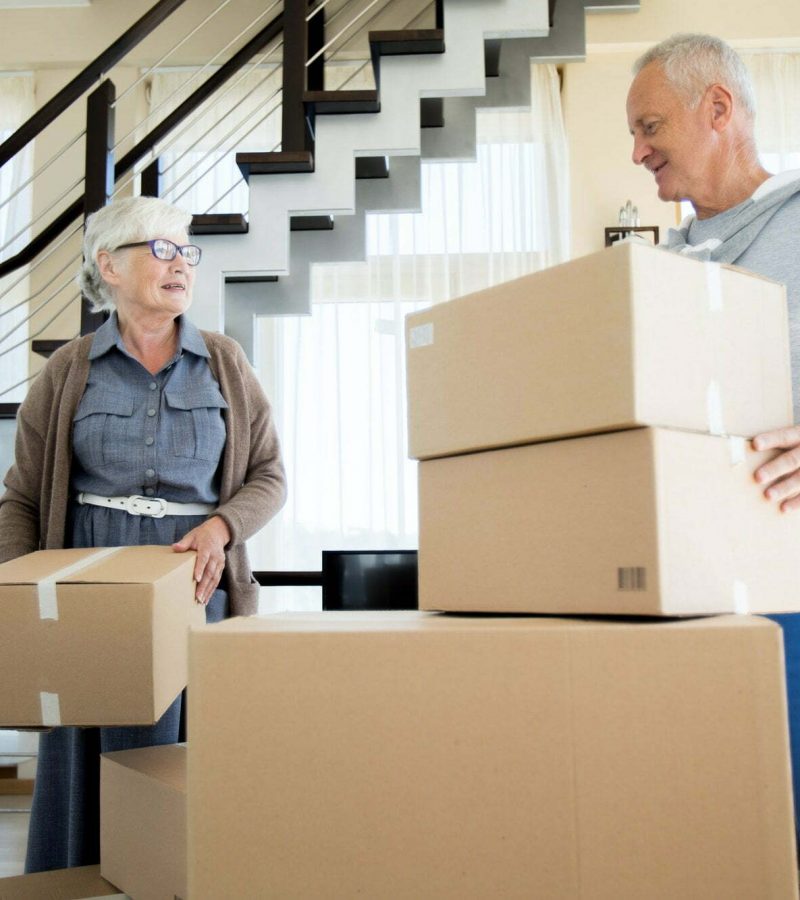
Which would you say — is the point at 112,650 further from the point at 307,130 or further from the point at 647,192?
the point at 647,192

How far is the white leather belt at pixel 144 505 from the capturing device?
5.98ft

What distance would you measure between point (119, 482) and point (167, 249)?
0.50 metres

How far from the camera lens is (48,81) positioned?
177 inches

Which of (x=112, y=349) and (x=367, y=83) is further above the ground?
(x=367, y=83)

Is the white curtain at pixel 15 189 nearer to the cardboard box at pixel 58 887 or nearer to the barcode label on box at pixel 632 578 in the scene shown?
the cardboard box at pixel 58 887

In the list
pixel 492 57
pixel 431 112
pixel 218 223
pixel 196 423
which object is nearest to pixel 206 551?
pixel 196 423

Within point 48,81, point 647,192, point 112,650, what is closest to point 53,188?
point 48,81

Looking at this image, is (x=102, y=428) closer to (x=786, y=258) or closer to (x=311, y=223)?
(x=786, y=258)

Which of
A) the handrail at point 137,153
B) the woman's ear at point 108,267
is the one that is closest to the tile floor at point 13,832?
the woman's ear at point 108,267

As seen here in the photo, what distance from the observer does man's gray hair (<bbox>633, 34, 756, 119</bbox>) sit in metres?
1.54

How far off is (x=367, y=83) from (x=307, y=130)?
60.3 inches

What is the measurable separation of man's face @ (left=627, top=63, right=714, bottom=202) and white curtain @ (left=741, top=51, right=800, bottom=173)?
300 cm

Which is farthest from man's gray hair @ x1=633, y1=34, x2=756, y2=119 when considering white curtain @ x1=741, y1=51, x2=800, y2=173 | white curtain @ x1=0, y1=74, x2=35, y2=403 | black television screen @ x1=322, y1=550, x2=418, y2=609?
white curtain @ x1=0, y1=74, x2=35, y2=403

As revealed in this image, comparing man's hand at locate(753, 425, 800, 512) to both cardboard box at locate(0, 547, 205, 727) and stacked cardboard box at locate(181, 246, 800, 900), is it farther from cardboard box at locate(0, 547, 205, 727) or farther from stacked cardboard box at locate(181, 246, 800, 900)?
cardboard box at locate(0, 547, 205, 727)
